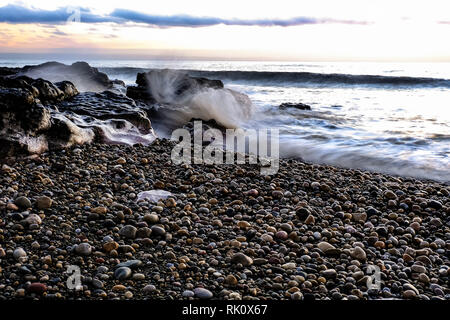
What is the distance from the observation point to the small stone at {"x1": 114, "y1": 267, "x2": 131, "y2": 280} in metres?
2.47

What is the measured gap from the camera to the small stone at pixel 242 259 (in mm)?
2723

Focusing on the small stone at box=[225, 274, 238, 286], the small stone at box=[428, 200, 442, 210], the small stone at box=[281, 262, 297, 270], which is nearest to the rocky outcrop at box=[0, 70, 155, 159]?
the small stone at box=[225, 274, 238, 286]

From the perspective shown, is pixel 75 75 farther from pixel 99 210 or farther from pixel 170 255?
pixel 170 255

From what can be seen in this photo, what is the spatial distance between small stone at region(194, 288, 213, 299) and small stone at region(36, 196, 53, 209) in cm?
165

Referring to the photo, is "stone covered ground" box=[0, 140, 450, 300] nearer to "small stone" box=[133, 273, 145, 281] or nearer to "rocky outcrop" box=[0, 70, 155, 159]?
"small stone" box=[133, 273, 145, 281]

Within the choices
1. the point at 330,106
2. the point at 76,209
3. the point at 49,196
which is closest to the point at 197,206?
the point at 76,209

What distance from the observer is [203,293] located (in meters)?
2.34

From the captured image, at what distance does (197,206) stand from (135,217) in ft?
2.09

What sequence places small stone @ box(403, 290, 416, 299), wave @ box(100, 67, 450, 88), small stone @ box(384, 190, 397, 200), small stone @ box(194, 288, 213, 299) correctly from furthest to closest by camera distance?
wave @ box(100, 67, 450, 88), small stone @ box(384, 190, 397, 200), small stone @ box(403, 290, 416, 299), small stone @ box(194, 288, 213, 299)

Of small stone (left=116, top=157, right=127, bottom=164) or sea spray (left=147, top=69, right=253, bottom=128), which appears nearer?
small stone (left=116, top=157, right=127, bottom=164)

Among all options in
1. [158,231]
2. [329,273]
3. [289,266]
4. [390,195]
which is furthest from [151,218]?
[390,195]

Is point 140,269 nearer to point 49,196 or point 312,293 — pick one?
point 312,293
